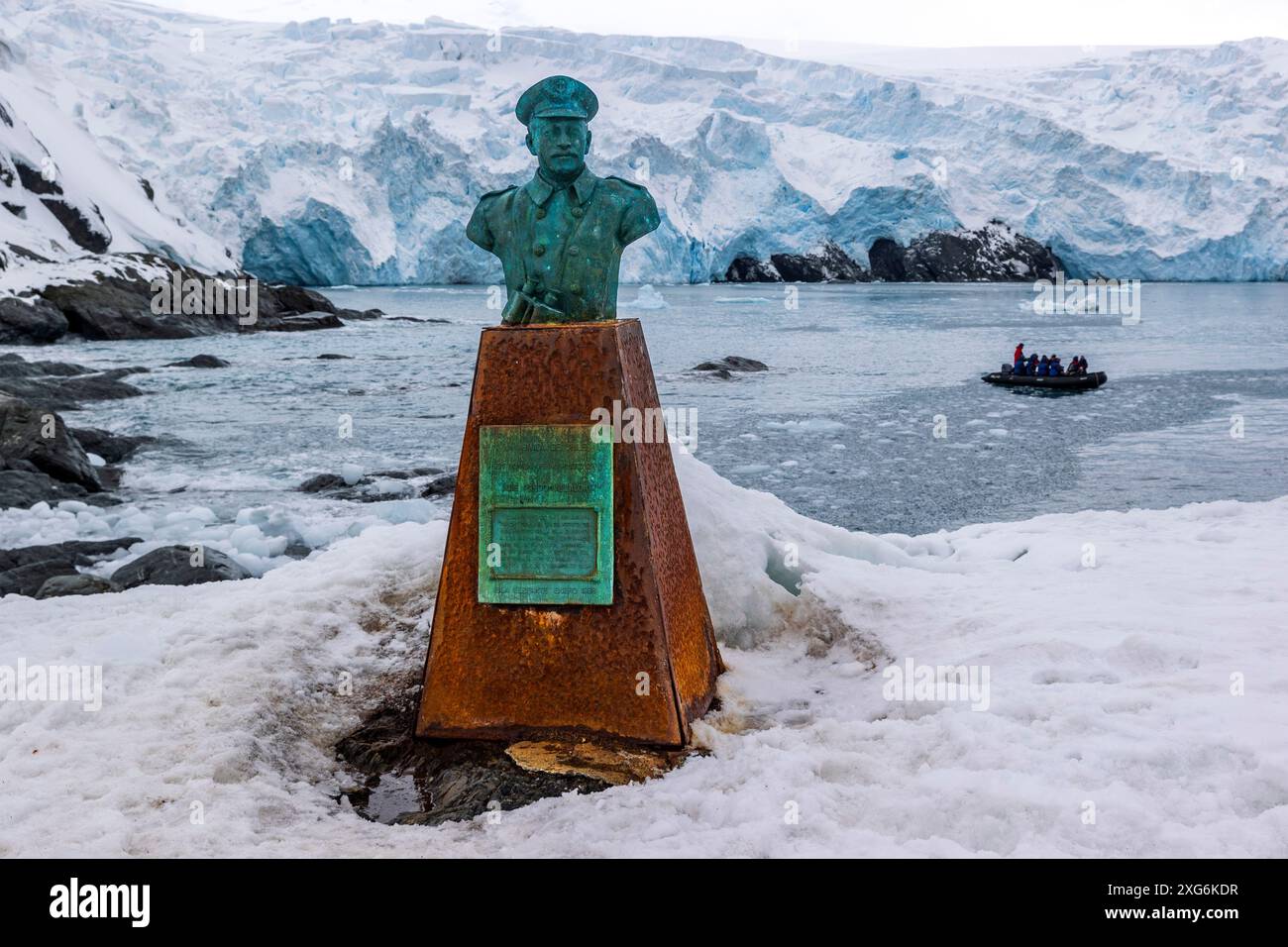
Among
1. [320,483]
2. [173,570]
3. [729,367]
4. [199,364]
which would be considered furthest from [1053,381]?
[173,570]

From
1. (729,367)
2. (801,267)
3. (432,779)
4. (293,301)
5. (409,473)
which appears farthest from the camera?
(801,267)

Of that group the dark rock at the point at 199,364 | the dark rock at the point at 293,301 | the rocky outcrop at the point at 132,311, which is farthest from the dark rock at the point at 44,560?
the dark rock at the point at 293,301

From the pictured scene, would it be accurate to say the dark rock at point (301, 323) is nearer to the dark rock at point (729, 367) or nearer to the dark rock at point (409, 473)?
the dark rock at point (729, 367)

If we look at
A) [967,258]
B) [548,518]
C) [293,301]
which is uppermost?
[967,258]

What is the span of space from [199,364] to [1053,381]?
721 inches

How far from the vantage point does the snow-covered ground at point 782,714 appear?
3.01 metres

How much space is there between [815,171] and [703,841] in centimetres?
7138

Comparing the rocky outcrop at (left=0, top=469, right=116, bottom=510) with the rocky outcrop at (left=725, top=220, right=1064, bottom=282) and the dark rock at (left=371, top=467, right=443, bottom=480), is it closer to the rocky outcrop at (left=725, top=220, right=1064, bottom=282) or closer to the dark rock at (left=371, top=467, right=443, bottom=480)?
the dark rock at (left=371, top=467, right=443, bottom=480)

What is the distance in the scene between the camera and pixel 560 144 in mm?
3900

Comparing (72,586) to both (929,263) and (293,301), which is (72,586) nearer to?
(293,301)

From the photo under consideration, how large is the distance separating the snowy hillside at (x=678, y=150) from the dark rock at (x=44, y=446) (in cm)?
3993

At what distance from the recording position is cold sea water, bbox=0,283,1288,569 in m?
11.1

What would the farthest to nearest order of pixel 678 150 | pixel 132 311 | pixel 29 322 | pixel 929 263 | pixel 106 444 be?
pixel 929 263 → pixel 678 150 → pixel 132 311 → pixel 29 322 → pixel 106 444

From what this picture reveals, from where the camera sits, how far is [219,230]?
52938 millimetres
